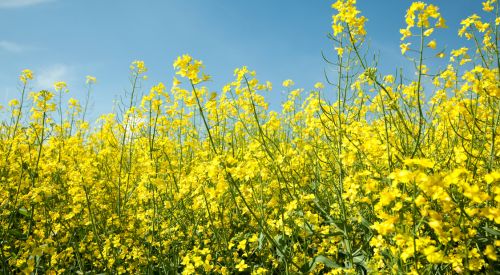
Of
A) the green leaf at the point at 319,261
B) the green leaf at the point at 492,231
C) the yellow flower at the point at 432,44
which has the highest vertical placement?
the yellow flower at the point at 432,44

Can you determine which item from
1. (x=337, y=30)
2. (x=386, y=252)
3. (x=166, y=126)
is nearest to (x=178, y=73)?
(x=337, y=30)

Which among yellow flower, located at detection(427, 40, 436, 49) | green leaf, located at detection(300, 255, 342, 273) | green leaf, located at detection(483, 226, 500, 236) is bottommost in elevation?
green leaf, located at detection(300, 255, 342, 273)

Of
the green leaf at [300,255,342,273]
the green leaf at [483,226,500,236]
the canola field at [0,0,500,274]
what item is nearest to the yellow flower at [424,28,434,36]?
the canola field at [0,0,500,274]

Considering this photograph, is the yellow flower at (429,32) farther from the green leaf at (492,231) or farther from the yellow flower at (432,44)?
the green leaf at (492,231)

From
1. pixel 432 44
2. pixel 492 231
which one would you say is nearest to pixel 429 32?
pixel 432 44

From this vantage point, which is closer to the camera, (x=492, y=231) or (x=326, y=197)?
(x=492, y=231)

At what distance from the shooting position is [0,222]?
3150 millimetres

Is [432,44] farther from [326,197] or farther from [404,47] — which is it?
[326,197]

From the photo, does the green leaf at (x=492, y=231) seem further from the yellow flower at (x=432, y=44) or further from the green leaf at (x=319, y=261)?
the yellow flower at (x=432, y=44)

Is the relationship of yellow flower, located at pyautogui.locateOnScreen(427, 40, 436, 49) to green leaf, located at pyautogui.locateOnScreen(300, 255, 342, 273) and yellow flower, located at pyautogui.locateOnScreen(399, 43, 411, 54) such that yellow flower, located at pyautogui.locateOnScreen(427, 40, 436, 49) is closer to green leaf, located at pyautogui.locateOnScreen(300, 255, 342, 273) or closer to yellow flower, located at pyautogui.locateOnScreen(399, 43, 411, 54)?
yellow flower, located at pyautogui.locateOnScreen(399, 43, 411, 54)

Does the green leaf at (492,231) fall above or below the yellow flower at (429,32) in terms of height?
below

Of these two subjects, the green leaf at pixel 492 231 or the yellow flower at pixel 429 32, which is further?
the yellow flower at pixel 429 32

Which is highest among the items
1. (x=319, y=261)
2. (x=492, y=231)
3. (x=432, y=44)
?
(x=432, y=44)

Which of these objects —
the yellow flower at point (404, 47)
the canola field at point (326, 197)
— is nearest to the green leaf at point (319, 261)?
the canola field at point (326, 197)
